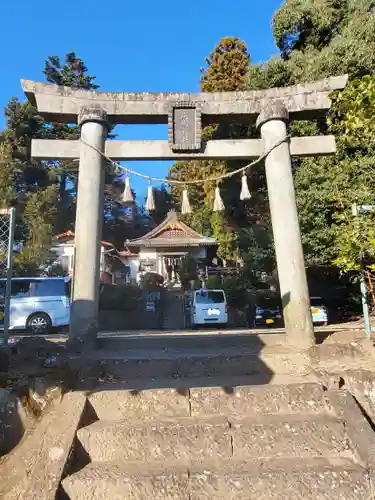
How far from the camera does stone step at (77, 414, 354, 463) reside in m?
3.28

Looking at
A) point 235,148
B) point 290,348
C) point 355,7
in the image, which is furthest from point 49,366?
point 355,7

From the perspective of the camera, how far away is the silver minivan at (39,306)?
1302cm

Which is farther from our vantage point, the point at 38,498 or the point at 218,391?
the point at 218,391

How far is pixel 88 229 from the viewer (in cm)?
628

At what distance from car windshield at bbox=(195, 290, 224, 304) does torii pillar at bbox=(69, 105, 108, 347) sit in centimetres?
1151

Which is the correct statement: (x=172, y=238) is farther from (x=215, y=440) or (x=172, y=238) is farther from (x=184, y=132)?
(x=215, y=440)

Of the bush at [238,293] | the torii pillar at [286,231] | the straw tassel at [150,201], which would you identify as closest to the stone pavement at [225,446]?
the torii pillar at [286,231]

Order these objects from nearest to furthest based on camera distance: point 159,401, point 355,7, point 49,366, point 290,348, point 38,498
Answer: point 38,498
point 159,401
point 49,366
point 290,348
point 355,7

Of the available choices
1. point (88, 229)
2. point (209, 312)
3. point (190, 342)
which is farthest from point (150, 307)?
point (88, 229)

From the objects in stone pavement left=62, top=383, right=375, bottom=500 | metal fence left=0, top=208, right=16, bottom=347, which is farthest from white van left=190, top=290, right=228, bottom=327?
stone pavement left=62, top=383, right=375, bottom=500

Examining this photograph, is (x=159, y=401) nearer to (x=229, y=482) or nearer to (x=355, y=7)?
(x=229, y=482)

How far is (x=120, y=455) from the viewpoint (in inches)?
129

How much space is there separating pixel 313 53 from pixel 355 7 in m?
2.14

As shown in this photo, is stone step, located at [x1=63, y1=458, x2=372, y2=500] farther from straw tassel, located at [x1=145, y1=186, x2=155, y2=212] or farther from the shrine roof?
the shrine roof
